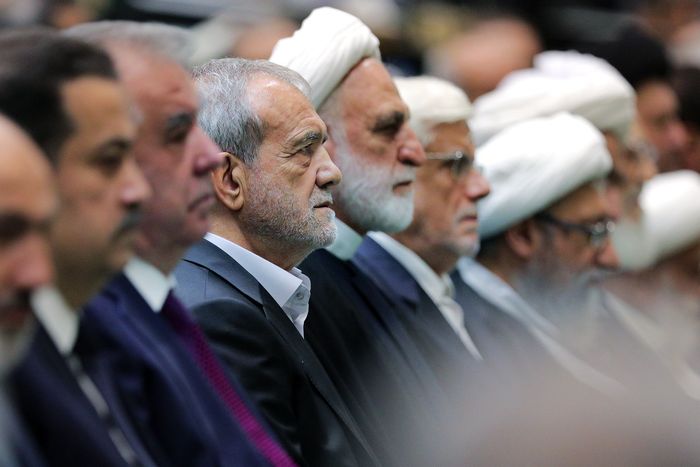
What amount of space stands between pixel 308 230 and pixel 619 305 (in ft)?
13.3

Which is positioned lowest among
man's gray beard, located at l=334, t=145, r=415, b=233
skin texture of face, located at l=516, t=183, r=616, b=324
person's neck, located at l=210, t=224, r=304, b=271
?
skin texture of face, located at l=516, t=183, r=616, b=324

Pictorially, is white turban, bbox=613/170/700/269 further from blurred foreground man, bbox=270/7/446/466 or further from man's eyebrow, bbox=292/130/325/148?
man's eyebrow, bbox=292/130/325/148

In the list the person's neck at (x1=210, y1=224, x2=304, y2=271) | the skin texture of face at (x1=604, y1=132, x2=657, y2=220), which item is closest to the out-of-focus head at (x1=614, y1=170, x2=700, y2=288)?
the skin texture of face at (x1=604, y1=132, x2=657, y2=220)

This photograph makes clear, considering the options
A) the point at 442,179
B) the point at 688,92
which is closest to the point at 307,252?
the point at 442,179

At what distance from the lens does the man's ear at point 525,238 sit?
23.7 ft

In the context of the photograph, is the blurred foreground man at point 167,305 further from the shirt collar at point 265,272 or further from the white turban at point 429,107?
the white turban at point 429,107

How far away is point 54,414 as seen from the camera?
3.12m

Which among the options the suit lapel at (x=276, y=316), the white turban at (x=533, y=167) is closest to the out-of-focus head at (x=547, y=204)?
the white turban at (x=533, y=167)

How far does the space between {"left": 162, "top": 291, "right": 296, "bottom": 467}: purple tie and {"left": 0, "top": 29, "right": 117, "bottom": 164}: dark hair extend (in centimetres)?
81

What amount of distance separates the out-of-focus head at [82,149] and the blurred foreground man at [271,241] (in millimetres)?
991

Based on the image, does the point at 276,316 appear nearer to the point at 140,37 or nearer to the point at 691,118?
the point at 140,37

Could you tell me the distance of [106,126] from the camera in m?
3.45

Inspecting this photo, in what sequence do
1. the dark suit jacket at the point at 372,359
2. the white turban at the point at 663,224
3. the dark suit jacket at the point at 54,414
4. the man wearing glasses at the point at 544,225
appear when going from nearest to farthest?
the dark suit jacket at the point at 54,414, the dark suit jacket at the point at 372,359, the man wearing glasses at the point at 544,225, the white turban at the point at 663,224

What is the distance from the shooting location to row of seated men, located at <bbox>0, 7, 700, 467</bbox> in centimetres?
319
